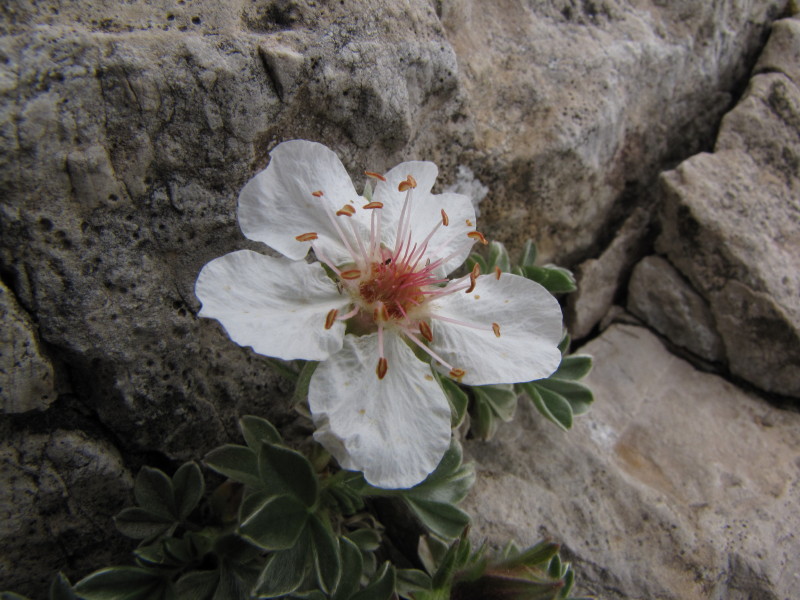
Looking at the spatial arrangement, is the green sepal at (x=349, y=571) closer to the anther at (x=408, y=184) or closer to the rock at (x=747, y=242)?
the anther at (x=408, y=184)

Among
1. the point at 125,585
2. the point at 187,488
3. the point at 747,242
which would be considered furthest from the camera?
the point at 747,242

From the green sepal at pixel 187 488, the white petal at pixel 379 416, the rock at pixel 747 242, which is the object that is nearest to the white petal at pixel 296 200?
the white petal at pixel 379 416

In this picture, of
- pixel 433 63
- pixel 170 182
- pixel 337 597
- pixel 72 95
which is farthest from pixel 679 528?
pixel 72 95

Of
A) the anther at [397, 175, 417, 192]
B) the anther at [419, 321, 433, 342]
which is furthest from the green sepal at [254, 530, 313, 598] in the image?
the anther at [397, 175, 417, 192]

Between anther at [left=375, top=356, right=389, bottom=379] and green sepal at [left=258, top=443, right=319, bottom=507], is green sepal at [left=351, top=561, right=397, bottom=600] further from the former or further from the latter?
anther at [left=375, top=356, right=389, bottom=379]

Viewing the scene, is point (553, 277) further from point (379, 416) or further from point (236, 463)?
point (236, 463)

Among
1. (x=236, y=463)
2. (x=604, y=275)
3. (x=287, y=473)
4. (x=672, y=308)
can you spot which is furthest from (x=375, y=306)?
(x=672, y=308)
